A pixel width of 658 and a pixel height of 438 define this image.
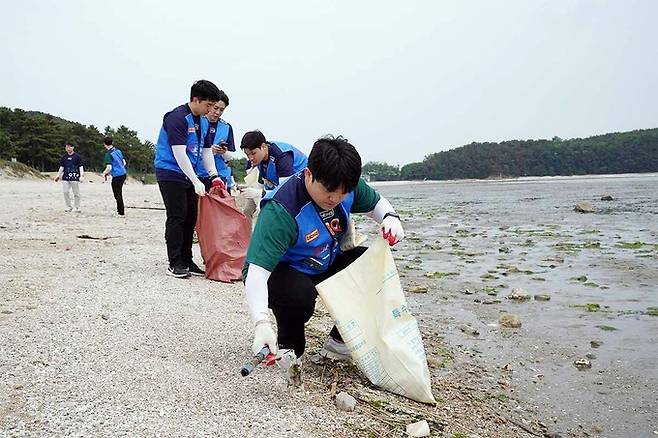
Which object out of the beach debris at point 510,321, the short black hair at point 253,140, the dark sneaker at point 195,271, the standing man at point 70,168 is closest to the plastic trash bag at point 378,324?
the beach debris at point 510,321

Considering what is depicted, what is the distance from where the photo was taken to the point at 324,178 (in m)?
2.49

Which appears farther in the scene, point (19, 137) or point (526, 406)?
point (19, 137)

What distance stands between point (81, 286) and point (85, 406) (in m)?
2.38

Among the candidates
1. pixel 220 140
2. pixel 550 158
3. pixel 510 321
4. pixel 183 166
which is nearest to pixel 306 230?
pixel 183 166

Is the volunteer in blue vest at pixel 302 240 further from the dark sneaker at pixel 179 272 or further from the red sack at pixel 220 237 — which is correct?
the dark sneaker at pixel 179 272

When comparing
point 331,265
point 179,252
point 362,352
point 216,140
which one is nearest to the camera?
point 362,352

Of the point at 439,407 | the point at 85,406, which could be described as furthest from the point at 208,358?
the point at 439,407

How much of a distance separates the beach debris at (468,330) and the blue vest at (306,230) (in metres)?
2.03

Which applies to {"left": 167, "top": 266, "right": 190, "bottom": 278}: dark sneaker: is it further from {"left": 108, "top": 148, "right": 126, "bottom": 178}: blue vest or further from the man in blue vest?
{"left": 108, "top": 148, "right": 126, "bottom": 178}: blue vest

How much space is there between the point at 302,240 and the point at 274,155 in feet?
8.17

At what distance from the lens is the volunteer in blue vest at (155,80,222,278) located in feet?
16.3

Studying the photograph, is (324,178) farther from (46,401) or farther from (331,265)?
(46,401)

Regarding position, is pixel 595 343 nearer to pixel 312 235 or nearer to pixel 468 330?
pixel 468 330

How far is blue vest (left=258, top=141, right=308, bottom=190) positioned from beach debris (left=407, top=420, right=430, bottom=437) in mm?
2919
